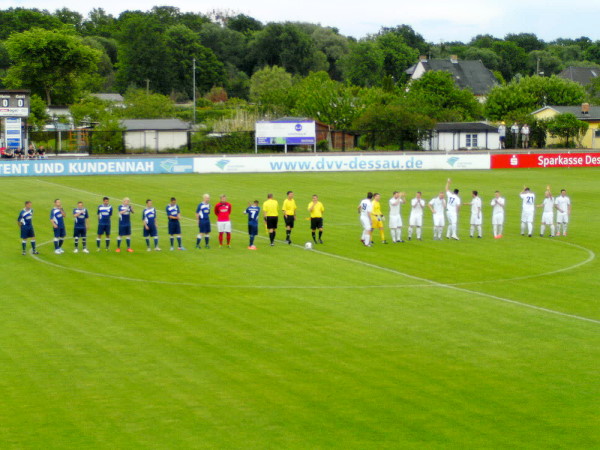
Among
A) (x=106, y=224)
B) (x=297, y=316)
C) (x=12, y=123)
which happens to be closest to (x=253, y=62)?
(x=12, y=123)

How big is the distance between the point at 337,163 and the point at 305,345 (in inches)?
1839

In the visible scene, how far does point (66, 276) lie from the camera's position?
25.0 metres

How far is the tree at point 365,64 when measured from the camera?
13825cm

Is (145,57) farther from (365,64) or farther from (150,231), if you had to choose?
(150,231)

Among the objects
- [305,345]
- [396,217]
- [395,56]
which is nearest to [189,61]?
[395,56]

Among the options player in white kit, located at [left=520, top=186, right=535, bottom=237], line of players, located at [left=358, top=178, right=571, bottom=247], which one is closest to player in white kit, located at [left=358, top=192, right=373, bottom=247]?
line of players, located at [left=358, top=178, right=571, bottom=247]

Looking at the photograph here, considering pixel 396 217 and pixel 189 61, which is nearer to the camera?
pixel 396 217

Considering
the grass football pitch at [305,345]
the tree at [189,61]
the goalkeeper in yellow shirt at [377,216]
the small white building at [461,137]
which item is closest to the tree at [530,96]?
the small white building at [461,137]

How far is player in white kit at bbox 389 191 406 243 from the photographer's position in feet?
99.0

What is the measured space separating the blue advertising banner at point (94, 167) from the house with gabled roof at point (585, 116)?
3970cm

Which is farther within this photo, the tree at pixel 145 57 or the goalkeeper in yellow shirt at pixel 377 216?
the tree at pixel 145 57

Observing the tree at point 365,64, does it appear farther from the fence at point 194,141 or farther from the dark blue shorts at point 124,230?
the dark blue shorts at point 124,230

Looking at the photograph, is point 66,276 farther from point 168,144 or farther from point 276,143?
point 168,144

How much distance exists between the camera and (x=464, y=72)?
5492 inches
